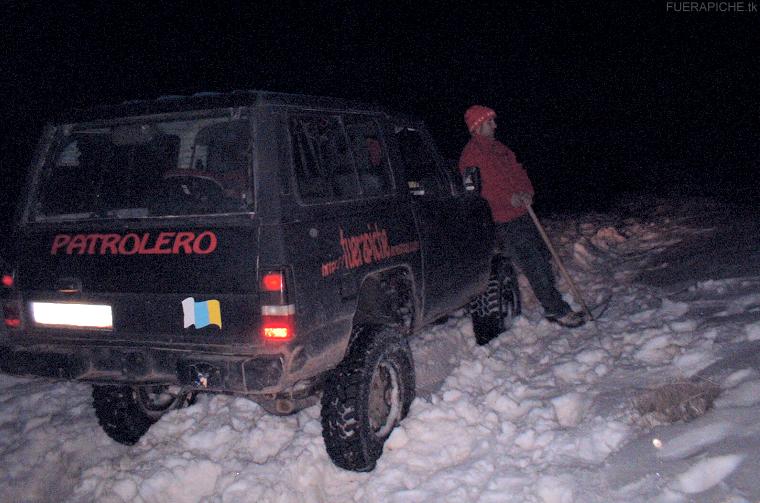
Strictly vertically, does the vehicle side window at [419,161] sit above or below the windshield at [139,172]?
below

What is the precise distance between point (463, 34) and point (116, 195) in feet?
215

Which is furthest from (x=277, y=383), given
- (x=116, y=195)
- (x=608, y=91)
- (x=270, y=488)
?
(x=608, y=91)

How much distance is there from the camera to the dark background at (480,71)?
78.9 ft

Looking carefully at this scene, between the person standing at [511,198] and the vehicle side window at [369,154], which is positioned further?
the person standing at [511,198]

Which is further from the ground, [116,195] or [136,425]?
[116,195]

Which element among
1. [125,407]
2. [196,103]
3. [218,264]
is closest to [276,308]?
[218,264]

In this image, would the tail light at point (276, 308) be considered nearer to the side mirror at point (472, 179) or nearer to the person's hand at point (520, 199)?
the side mirror at point (472, 179)

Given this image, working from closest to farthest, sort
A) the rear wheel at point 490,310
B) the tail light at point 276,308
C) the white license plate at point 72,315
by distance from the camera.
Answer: the tail light at point 276,308, the white license plate at point 72,315, the rear wheel at point 490,310

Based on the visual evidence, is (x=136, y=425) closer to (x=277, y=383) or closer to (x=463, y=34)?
(x=277, y=383)

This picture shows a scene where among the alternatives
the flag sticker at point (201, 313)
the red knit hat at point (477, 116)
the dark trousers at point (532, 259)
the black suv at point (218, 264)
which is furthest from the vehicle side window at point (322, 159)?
the dark trousers at point (532, 259)

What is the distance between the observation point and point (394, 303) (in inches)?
172

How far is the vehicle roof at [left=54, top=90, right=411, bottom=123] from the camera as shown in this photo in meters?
3.42

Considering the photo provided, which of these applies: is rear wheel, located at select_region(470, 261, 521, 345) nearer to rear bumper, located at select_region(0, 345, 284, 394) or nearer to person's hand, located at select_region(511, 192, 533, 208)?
person's hand, located at select_region(511, 192, 533, 208)

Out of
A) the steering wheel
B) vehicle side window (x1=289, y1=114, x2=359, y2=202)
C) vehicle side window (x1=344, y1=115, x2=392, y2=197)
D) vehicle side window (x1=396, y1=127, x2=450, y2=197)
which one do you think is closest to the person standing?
vehicle side window (x1=396, y1=127, x2=450, y2=197)
